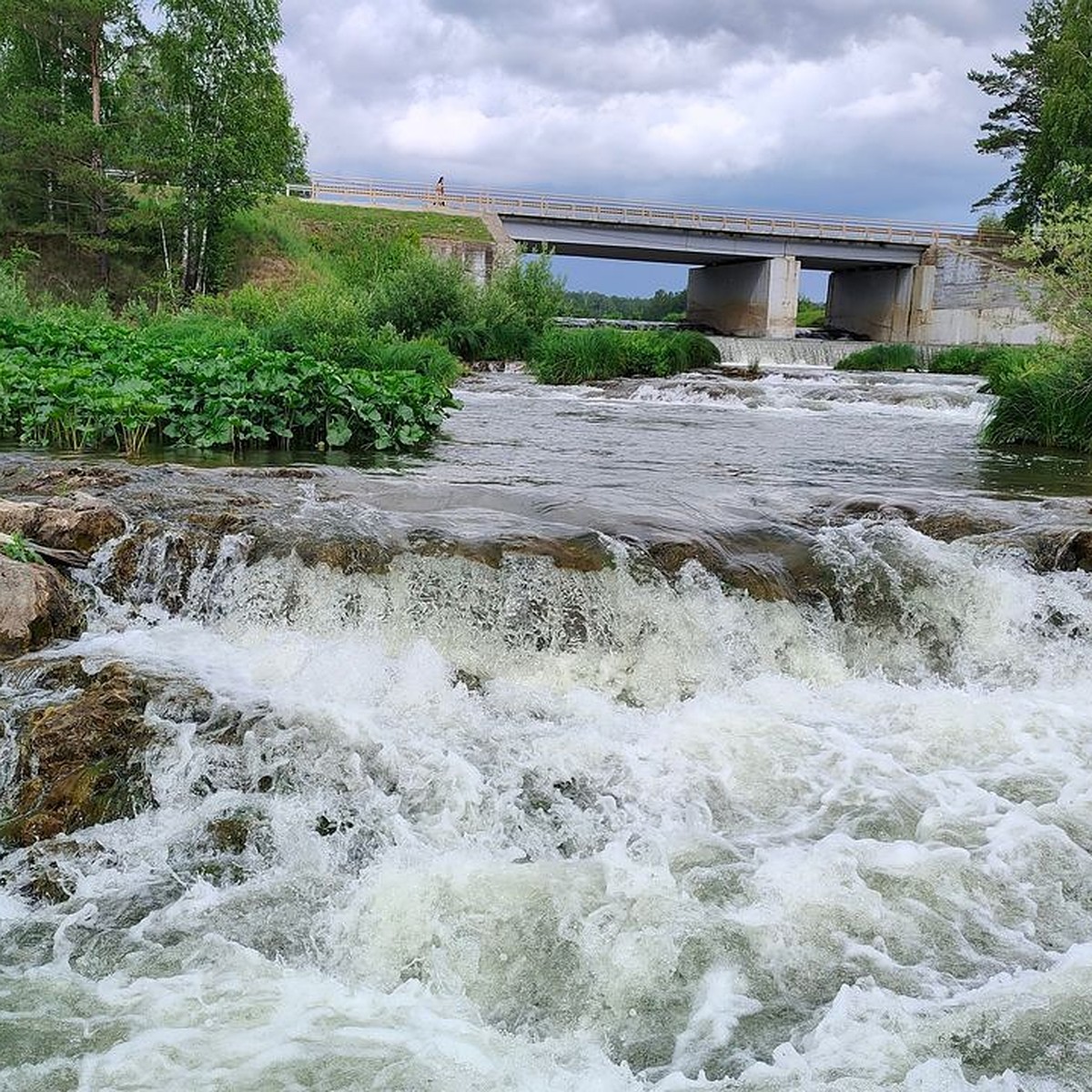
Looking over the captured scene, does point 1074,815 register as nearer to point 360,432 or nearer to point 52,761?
point 52,761

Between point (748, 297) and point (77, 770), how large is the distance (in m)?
48.7

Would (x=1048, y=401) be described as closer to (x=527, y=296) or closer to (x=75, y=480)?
(x=75, y=480)

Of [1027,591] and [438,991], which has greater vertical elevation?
[1027,591]

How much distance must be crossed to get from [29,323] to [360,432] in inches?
222

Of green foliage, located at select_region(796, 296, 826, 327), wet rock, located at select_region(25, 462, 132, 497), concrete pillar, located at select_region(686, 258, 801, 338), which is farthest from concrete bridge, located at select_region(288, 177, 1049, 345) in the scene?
wet rock, located at select_region(25, 462, 132, 497)

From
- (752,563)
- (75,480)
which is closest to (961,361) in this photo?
(752,563)

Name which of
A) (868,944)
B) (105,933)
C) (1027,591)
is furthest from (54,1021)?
(1027,591)

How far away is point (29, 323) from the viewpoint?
561 inches

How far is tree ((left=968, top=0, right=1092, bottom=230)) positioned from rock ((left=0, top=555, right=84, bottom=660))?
33.9 meters

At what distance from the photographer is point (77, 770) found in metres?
4.32

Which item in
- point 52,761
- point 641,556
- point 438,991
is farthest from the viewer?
point 641,556

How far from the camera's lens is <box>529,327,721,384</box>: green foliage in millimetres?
24297

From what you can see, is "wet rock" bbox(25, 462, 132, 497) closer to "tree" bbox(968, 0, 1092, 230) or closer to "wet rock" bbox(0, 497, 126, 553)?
"wet rock" bbox(0, 497, 126, 553)

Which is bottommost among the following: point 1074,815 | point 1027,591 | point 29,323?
point 1074,815
